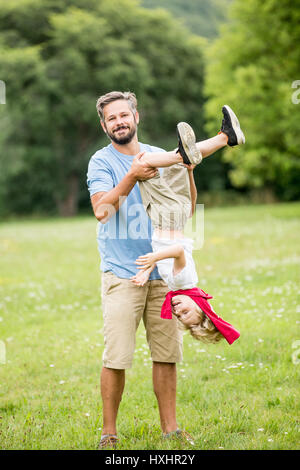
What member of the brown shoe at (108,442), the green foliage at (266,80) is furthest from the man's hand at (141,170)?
the green foliage at (266,80)

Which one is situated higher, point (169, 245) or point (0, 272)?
point (169, 245)

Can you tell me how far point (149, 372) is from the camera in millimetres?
5957

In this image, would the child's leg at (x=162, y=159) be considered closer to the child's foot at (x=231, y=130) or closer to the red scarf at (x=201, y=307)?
the child's foot at (x=231, y=130)

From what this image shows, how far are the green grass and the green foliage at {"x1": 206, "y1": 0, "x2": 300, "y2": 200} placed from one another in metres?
12.3

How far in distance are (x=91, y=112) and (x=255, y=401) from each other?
32.1 metres

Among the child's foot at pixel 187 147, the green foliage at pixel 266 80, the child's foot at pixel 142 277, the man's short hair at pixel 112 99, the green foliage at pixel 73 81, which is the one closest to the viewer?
the child's foot at pixel 187 147

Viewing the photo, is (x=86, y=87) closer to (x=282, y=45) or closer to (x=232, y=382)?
(x=282, y=45)

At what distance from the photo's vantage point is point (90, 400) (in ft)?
17.1

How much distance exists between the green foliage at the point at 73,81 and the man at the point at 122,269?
3028 cm

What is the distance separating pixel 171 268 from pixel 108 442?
4.90ft

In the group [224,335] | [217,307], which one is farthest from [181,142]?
[217,307]

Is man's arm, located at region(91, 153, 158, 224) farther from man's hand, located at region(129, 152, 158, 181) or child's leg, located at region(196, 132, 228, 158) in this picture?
child's leg, located at region(196, 132, 228, 158)

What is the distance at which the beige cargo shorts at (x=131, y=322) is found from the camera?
401 cm

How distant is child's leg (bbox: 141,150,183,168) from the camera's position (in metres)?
3.57
